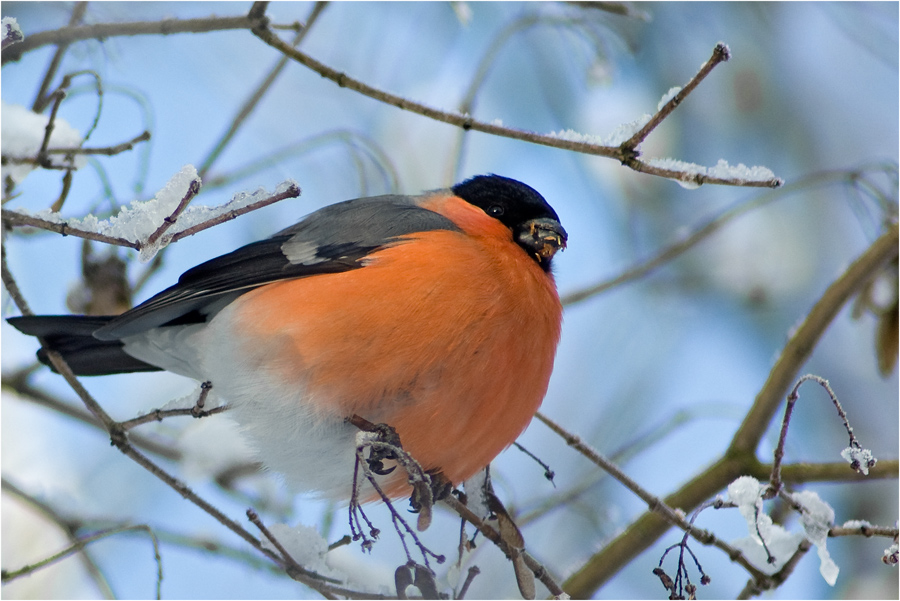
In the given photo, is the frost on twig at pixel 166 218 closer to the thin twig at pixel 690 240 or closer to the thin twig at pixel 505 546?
the thin twig at pixel 505 546

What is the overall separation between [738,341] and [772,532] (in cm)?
433

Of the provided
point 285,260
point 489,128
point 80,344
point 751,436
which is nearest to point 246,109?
point 285,260

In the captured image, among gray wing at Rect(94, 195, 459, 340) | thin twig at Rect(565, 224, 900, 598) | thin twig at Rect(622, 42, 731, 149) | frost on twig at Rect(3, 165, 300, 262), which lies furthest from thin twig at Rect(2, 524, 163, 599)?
thin twig at Rect(622, 42, 731, 149)

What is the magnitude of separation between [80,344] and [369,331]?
123cm

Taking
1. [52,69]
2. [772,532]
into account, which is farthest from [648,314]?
[52,69]

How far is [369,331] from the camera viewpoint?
2.34 meters

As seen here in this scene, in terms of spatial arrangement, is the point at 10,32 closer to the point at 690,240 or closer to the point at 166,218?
the point at 166,218

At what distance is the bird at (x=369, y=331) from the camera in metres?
2.35

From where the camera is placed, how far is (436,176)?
16.9ft

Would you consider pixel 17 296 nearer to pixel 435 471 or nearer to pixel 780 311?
pixel 435 471

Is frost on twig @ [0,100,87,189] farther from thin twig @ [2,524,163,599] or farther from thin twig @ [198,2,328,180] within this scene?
thin twig @ [2,524,163,599]

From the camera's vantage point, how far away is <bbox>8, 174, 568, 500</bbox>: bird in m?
2.35

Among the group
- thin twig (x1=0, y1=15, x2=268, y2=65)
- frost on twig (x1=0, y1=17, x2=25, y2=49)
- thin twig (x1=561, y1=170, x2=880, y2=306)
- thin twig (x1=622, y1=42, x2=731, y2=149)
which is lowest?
thin twig (x1=622, y1=42, x2=731, y2=149)

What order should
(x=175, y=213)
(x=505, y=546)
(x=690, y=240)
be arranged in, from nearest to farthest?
(x=175, y=213), (x=505, y=546), (x=690, y=240)
